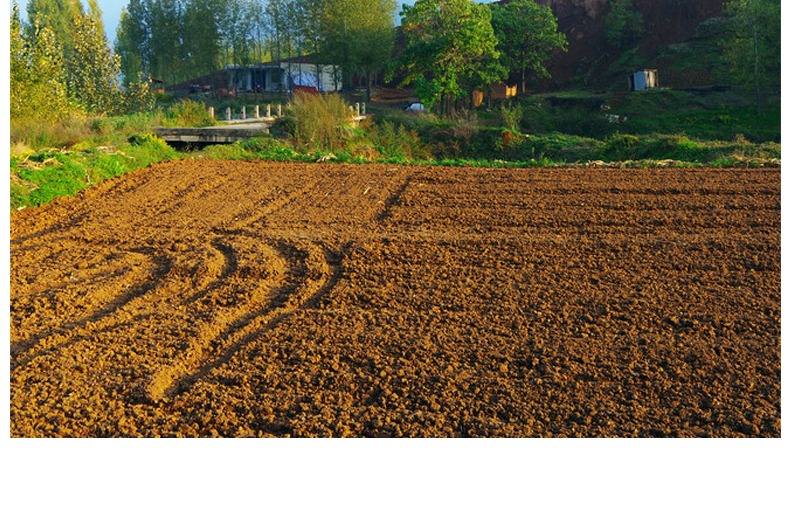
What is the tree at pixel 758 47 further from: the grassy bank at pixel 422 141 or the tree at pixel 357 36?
the tree at pixel 357 36

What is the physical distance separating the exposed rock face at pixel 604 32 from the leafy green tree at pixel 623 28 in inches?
22.1

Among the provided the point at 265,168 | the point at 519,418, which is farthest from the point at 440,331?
the point at 265,168

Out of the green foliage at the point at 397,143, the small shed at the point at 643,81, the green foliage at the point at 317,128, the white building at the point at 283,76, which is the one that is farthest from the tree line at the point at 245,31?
the green foliage at the point at 317,128

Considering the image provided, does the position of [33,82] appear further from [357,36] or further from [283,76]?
[283,76]

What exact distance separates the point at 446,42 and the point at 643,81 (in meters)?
11.9

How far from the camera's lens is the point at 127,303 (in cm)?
673

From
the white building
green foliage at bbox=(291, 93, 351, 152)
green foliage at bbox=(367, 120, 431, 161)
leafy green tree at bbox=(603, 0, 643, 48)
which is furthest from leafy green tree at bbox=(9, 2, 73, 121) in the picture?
leafy green tree at bbox=(603, 0, 643, 48)

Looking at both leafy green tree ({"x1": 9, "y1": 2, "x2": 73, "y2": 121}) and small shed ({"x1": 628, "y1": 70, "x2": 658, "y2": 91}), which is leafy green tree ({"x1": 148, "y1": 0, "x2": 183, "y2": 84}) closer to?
small shed ({"x1": 628, "y1": 70, "x2": 658, "y2": 91})

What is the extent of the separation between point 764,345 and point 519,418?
6.90ft

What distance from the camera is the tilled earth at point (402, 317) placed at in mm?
4473

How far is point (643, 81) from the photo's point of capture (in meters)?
41.9

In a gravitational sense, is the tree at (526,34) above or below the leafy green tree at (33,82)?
above

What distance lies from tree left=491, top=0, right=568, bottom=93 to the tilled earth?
34.8 metres

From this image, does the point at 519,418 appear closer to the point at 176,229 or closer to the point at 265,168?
the point at 176,229
